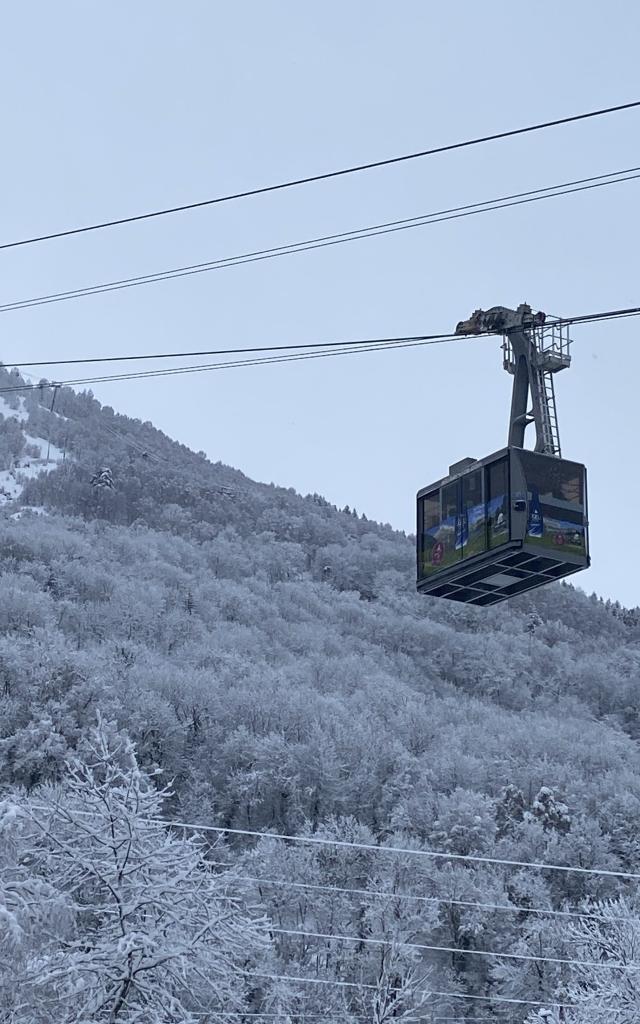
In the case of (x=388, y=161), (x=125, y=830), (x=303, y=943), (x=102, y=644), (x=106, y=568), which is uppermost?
(x=106, y=568)

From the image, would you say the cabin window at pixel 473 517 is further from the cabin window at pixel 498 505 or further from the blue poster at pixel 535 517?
the blue poster at pixel 535 517

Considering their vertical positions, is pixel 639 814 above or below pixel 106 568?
below

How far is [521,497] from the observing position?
58.1 ft

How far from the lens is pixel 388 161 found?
1731 cm

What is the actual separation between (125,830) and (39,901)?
5.11ft

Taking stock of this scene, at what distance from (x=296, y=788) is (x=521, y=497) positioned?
232 feet

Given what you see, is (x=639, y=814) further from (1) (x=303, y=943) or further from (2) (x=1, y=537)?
(2) (x=1, y=537)

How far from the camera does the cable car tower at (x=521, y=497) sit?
17.7 meters

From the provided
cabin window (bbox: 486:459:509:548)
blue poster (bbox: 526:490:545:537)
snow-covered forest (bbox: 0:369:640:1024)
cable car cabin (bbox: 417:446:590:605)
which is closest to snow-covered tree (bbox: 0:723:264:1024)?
snow-covered forest (bbox: 0:369:640:1024)

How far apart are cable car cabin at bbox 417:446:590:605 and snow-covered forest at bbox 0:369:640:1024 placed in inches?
229

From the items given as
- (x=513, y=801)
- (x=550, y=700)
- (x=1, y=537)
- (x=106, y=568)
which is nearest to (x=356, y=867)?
(x=513, y=801)

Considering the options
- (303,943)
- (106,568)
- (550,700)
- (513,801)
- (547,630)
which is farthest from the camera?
(547,630)

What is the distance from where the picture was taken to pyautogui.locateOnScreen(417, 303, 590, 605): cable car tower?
698 inches

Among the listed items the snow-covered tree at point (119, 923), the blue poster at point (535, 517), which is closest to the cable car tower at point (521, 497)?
the blue poster at point (535, 517)
